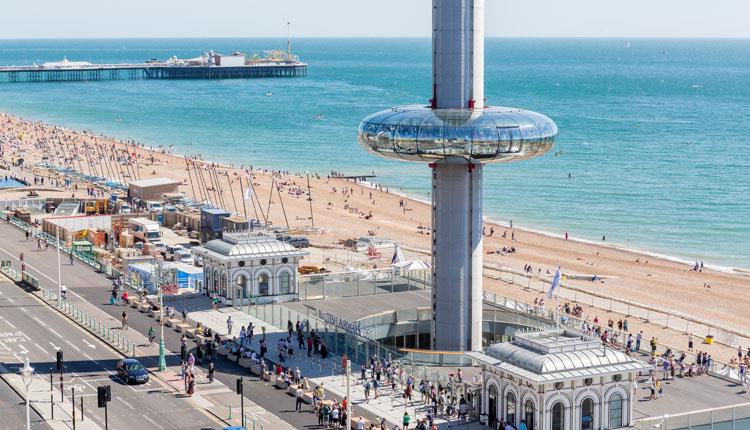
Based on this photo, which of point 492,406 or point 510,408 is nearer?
point 510,408

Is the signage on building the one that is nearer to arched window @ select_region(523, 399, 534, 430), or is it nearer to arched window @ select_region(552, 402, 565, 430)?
arched window @ select_region(523, 399, 534, 430)

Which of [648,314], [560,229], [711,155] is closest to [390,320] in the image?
[648,314]

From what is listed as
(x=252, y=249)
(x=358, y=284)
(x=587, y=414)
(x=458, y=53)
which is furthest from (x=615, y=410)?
(x=252, y=249)

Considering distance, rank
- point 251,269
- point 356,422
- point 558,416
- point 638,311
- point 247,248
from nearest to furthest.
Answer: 1. point 558,416
2. point 356,422
3. point 251,269
4. point 247,248
5. point 638,311

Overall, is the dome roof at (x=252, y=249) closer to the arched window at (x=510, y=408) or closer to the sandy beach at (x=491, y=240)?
the sandy beach at (x=491, y=240)

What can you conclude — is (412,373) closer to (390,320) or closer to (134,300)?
(390,320)

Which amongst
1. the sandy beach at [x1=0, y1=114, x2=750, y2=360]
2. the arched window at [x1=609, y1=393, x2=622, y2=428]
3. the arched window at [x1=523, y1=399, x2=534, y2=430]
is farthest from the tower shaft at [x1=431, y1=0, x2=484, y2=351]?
the sandy beach at [x1=0, y1=114, x2=750, y2=360]

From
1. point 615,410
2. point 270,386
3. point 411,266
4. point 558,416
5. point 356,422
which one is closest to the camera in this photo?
point 558,416

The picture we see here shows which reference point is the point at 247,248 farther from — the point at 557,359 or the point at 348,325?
the point at 557,359
